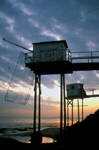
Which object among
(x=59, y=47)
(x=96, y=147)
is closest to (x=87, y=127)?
(x=96, y=147)

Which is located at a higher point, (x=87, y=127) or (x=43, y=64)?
(x=43, y=64)

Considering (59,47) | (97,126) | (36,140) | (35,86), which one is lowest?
(36,140)

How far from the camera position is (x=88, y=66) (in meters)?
20.1

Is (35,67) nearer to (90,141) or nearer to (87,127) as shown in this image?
(87,127)

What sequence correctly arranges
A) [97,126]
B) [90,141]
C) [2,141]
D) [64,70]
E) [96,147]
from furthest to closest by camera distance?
[64,70] → [2,141] → [97,126] → [90,141] → [96,147]

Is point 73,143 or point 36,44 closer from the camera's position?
point 73,143

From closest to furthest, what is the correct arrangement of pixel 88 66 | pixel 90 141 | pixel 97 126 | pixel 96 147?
pixel 96 147
pixel 90 141
pixel 97 126
pixel 88 66

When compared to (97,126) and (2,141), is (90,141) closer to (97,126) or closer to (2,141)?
(97,126)

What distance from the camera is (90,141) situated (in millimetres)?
11578

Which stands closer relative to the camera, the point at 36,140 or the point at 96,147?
the point at 96,147

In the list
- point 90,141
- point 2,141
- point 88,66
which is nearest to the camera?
point 90,141

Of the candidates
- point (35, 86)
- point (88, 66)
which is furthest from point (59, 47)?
point (35, 86)

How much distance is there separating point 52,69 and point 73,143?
36.7ft

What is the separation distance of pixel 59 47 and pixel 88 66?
4614 millimetres
